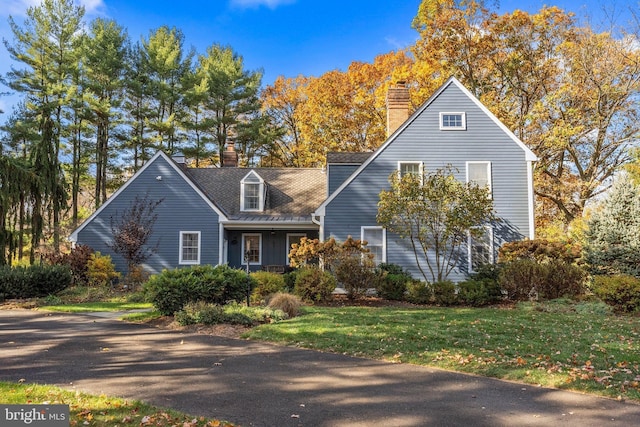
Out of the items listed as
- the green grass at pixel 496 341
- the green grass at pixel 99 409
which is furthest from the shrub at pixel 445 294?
the green grass at pixel 99 409

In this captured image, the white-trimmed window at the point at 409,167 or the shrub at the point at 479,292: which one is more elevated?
the white-trimmed window at the point at 409,167

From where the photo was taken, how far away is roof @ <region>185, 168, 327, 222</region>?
1961 cm

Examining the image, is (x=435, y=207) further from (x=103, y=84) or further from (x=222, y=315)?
(x=103, y=84)

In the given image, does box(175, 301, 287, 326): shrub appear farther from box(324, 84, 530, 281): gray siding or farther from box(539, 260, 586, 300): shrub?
box(539, 260, 586, 300): shrub

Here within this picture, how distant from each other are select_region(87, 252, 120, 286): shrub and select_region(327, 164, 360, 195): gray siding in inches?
370

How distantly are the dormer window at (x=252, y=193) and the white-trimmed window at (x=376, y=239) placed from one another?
5.45 meters

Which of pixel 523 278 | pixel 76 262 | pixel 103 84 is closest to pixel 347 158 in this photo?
pixel 523 278

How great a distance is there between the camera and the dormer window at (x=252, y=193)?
20.0 m

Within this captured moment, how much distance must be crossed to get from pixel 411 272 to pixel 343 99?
16.3 meters

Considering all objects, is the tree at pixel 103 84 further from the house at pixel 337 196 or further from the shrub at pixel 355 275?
the shrub at pixel 355 275

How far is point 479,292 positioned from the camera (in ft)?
43.3

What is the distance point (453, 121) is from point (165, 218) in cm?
1292

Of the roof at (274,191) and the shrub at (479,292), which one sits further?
the roof at (274,191)

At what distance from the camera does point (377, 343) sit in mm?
7465
